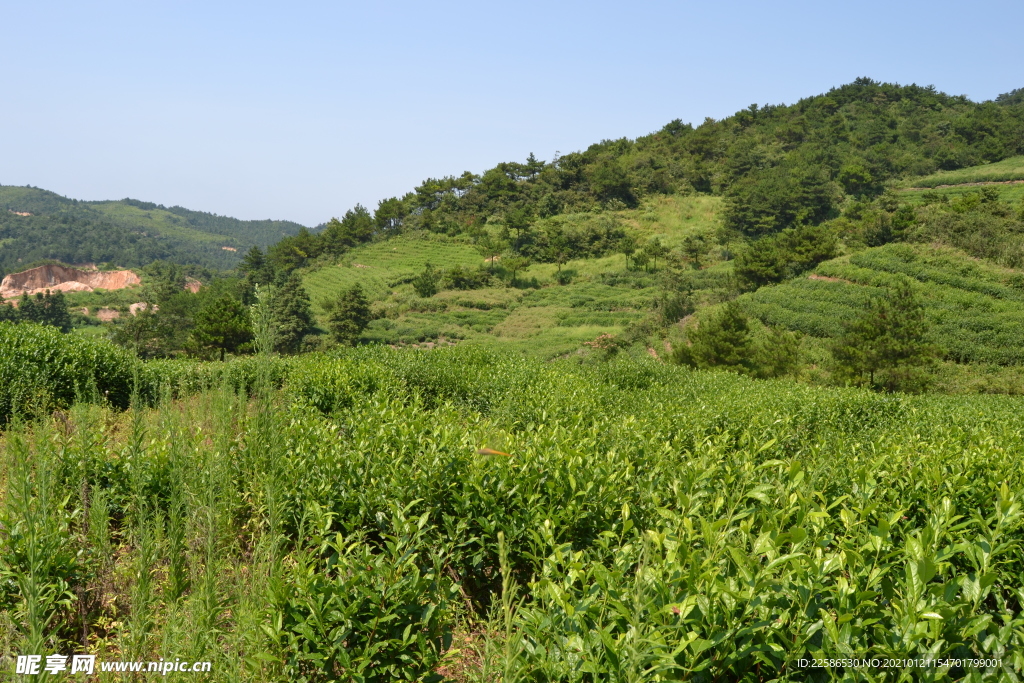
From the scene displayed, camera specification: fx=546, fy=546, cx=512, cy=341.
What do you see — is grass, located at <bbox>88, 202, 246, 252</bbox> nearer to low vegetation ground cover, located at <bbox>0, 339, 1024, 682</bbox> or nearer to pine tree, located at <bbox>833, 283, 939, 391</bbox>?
pine tree, located at <bbox>833, 283, 939, 391</bbox>

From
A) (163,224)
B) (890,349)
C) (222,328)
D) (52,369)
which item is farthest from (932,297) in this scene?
(163,224)

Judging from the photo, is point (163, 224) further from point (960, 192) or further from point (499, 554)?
point (499, 554)

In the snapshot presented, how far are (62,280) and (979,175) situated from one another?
124 metres

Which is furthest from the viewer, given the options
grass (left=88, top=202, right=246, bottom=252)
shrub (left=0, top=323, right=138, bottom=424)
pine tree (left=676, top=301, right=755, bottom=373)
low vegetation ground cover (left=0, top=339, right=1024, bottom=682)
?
grass (left=88, top=202, right=246, bottom=252)

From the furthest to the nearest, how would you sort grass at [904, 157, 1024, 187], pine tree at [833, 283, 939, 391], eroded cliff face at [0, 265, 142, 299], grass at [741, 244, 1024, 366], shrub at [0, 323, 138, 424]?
eroded cliff face at [0, 265, 142, 299]
grass at [904, 157, 1024, 187]
grass at [741, 244, 1024, 366]
pine tree at [833, 283, 939, 391]
shrub at [0, 323, 138, 424]

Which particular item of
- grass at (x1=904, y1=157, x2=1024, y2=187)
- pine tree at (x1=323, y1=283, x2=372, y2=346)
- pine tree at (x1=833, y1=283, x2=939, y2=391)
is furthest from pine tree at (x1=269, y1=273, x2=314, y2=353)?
grass at (x1=904, y1=157, x2=1024, y2=187)

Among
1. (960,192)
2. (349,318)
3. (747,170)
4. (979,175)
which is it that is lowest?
(349,318)

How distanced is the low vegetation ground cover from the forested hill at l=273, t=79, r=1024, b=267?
2230 inches

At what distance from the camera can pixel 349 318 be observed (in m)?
39.0

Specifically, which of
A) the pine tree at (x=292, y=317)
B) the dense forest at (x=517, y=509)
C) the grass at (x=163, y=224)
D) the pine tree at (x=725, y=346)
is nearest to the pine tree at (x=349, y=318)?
the pine tree at (x=292, y=317)

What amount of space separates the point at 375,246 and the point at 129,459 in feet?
230

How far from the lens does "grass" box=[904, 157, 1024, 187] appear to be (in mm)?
57750

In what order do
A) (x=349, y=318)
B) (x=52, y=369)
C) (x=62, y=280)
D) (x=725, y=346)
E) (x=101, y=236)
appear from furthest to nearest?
(x=101, y=236) → (x=62, y=280) → (x=349, y=318) → (x=725, y=346) → (x=52, y=369)

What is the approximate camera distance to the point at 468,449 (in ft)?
13.5
